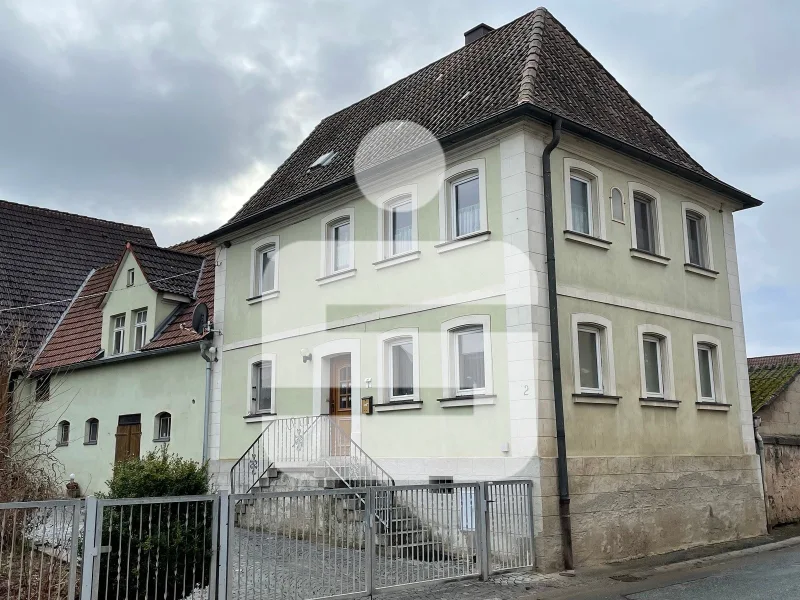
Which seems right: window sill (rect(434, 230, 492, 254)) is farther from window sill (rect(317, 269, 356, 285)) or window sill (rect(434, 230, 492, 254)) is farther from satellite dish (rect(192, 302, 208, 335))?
satellite dish (rect(192, 302, 208, 335))

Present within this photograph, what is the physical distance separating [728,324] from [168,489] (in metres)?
12.0

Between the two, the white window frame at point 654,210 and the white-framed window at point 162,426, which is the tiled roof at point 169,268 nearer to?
the white-framed window at point 162,426

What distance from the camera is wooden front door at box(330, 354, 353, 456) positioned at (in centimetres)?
1573

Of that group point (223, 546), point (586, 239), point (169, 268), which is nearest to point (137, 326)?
point (169, 268)

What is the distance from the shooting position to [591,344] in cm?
1409

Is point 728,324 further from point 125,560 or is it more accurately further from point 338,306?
point 125,560

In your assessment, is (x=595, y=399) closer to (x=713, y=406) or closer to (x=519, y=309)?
(x=519, y=309)

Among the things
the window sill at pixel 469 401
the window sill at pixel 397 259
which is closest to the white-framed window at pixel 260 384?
the window sill at pixel 397 259

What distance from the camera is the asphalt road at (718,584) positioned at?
1022 cm

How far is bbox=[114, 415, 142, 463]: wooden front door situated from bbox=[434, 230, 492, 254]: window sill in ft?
36.0

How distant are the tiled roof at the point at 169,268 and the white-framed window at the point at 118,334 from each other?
6.10ft

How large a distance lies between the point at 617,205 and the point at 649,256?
1.15m

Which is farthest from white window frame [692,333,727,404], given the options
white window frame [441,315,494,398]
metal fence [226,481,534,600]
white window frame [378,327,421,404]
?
metal fence [226,481,534,600]

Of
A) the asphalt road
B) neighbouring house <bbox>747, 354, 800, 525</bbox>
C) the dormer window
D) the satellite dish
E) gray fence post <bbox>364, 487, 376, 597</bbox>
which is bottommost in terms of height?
the asphalt road
